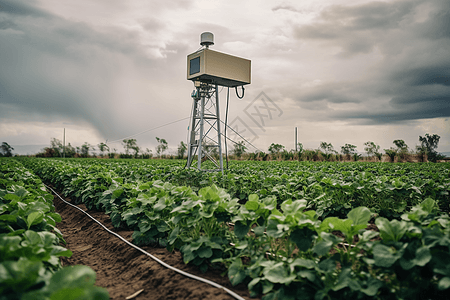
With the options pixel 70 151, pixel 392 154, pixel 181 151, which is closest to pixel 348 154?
pixel 392 154

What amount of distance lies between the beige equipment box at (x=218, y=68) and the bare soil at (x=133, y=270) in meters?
5.37

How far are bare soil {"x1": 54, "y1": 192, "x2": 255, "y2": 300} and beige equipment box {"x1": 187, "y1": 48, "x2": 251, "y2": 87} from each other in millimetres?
5370

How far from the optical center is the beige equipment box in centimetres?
837

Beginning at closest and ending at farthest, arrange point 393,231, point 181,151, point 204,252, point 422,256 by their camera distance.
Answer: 1. point 422,256
2. point 393,231
3. point 204,252
4. point 181,151

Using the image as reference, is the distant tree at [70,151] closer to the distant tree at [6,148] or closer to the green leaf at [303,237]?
the distant tree at [6,148]

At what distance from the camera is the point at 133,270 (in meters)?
2.98

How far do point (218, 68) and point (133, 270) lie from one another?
266 inches

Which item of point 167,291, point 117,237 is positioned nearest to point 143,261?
point 167,291

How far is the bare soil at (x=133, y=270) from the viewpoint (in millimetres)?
2352

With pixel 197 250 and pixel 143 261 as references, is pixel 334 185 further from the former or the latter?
pixel 143 261

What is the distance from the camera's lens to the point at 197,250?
268 centimetres

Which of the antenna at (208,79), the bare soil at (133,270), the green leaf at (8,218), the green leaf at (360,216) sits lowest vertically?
the bare soil at (133,270)

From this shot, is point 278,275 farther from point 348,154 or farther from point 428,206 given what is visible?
point 348,154

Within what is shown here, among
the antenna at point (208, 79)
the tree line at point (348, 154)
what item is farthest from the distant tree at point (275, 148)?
the antenna at point (208, 79)
